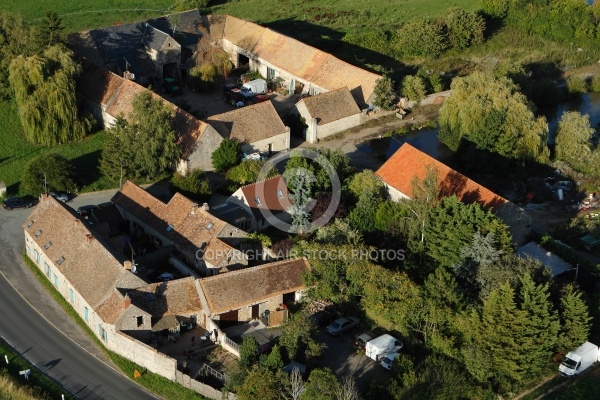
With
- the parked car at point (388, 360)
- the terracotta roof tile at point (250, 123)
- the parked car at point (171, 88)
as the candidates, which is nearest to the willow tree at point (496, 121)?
the terracotta roof tile at point (250, 123)

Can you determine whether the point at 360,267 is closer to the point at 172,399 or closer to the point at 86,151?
the point at 172,399

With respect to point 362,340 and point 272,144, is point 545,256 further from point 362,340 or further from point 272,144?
point 272,144

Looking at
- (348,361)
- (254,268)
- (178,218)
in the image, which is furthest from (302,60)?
(348,361)

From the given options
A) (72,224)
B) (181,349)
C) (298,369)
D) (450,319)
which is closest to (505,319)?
(450,319)

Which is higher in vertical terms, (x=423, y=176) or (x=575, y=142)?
(x=423, y=176)

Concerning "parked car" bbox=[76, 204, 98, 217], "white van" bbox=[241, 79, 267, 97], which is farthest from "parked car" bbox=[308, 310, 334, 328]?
"white van" bbox=[241, 79, 267, 97]

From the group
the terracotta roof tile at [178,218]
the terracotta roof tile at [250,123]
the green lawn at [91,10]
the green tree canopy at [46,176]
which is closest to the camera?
the terracotta roof tile at [178,218]

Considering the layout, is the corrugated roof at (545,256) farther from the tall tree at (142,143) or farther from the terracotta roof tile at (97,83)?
the terracotta roof tile at (97,83)
